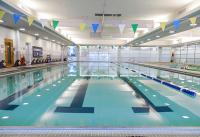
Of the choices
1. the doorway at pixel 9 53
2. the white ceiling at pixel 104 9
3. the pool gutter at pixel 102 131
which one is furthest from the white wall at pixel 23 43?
the pool gutter at pixel 102 131

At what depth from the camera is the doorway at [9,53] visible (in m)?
10.5

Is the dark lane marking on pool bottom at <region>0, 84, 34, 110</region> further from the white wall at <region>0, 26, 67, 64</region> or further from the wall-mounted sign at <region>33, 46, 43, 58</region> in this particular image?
the wall-mounted sign at <region>33, 46, 43, 58</region>

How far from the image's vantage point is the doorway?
34.3 feet

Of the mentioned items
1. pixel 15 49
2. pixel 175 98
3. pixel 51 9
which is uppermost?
pixel 51 9

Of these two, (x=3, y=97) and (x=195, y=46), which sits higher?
(x=195, y=46)

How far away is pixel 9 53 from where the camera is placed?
35.7 ft

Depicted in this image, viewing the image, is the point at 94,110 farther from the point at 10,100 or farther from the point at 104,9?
the point at 104,9

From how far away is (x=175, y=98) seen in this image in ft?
16.3

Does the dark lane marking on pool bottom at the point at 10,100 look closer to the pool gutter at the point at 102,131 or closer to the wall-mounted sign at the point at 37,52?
the pool gutter at the point at 102,131

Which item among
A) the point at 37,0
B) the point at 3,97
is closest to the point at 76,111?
the point at 3,97

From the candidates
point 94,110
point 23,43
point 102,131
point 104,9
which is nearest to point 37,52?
point 23,43

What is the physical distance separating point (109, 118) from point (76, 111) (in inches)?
30.0

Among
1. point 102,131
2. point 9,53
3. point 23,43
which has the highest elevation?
point 23,43

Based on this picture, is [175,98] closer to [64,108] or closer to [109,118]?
[109,118]
